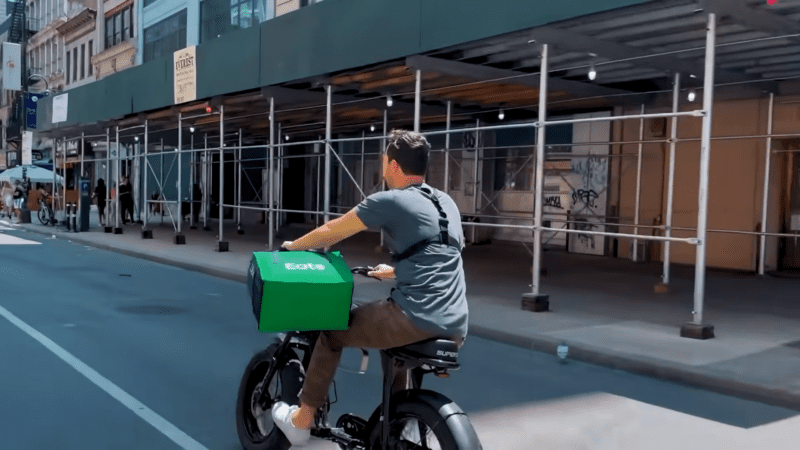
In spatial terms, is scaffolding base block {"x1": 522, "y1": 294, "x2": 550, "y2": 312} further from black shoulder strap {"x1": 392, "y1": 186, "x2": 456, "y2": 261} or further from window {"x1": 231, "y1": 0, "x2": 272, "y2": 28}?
window {"x1": 231, "y1": 0, "x2": 272, "y2": 28}

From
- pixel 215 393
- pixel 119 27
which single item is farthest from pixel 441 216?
pixel 119 27

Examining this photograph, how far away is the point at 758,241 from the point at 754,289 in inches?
113

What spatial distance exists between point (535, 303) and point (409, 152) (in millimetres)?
6956

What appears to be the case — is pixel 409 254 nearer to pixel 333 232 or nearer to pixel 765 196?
pixel 333 232

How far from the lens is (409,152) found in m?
3.89

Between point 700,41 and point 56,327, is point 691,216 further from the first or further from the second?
point 56,327

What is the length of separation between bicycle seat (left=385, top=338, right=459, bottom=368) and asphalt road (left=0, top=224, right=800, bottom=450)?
1.72 m

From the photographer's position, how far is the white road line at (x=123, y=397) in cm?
515

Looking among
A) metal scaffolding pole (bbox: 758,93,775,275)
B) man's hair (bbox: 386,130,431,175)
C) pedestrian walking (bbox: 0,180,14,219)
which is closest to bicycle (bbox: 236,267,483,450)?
man's hair (bbox: 386,130,431,175)

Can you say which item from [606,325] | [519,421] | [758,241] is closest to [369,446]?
[519,421]

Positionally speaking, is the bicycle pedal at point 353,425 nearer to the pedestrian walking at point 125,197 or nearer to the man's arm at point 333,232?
the man's arm at point 333,232

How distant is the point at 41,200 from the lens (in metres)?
31.0

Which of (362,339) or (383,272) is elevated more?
(383,272)

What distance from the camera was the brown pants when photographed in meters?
3.71
